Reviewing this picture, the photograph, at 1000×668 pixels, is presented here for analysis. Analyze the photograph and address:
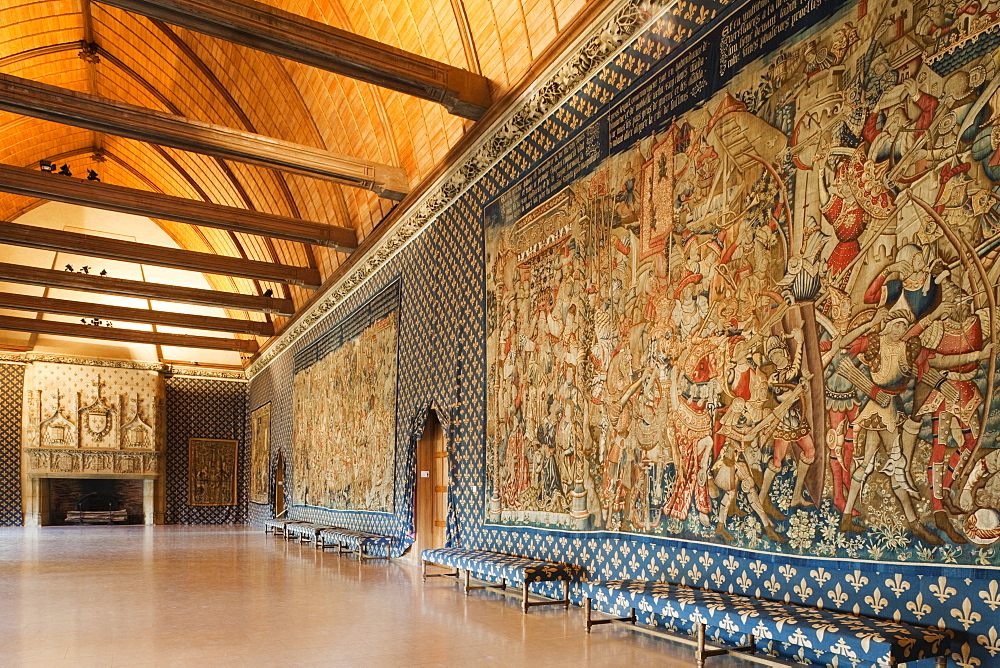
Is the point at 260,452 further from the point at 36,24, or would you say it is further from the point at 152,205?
the point at 36,24

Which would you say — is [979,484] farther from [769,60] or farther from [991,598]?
[769,60]

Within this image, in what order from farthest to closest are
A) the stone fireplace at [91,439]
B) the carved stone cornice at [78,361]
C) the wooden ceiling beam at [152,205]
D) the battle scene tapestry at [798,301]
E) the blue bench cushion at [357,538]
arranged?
the carved stone cornice at [78,361] → the stone fireplace at [91,439] → the wooden ceiling beam at [152,205] → the blue bench cushion at [357,538] → the battle scene tapestry at [798,301]

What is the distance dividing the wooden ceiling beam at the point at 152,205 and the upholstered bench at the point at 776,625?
11693mm

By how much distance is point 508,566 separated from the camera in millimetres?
8844

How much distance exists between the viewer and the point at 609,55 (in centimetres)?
→ 876

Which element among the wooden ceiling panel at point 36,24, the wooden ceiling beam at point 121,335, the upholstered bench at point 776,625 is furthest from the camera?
the wooden ceiling beam at point 121,335

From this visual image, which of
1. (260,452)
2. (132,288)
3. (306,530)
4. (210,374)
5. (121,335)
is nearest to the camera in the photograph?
(306,530)

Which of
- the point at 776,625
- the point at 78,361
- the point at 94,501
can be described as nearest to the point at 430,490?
the point at 776,625

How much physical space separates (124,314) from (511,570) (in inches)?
817

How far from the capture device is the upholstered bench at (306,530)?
17547 millimetres

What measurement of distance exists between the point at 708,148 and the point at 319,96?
10292 millimetres

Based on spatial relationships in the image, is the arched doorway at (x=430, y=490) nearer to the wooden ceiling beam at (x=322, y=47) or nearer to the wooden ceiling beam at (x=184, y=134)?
the wooden ceiling beam at (x=184, y=134)

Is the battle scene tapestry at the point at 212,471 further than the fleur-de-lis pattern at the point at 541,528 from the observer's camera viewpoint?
Yes

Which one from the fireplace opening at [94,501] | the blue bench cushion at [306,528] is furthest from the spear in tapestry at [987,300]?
the fireplace opening at [94,501]
